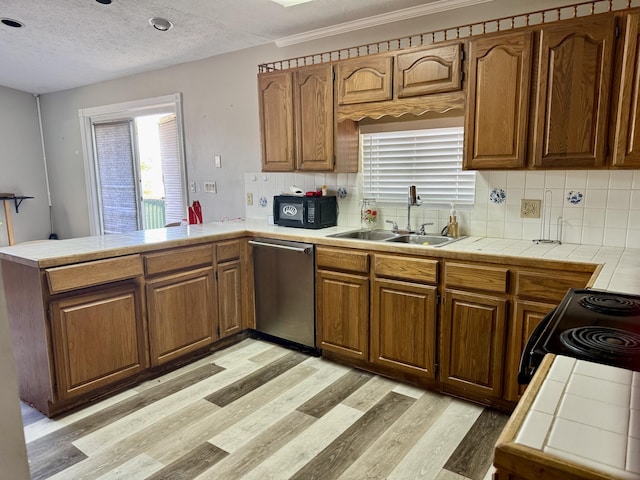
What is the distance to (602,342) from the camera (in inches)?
43.7

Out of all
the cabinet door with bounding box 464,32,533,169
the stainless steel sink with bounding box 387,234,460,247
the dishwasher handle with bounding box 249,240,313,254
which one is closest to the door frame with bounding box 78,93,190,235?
the dishwasher handle with bounding box 249,240,313,254

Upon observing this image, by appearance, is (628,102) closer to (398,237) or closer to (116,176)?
(398,237)

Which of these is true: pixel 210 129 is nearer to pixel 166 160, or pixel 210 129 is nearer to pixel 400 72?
pixel 166 160

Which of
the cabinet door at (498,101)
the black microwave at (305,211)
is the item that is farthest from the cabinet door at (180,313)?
the cabinet door at (498,101)

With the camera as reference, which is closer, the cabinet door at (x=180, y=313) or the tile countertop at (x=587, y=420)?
the tile countertop at (x=587, y=420)

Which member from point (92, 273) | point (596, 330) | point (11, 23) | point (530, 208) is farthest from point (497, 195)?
point (11, 23)

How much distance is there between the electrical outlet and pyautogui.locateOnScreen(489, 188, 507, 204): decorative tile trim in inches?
4.5

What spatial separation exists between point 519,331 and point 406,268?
2.30 feet

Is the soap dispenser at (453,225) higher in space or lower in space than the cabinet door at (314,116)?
lower

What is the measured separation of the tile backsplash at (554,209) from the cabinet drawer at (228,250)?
3.90 ft

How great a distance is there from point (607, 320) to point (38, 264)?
99.1 inches

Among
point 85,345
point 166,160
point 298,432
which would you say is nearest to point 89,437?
point 85,345

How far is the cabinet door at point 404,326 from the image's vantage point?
2600 millimetres

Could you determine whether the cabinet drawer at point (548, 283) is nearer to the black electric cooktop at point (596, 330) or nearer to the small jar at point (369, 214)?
the black electric cooktop at point (596, 330)
